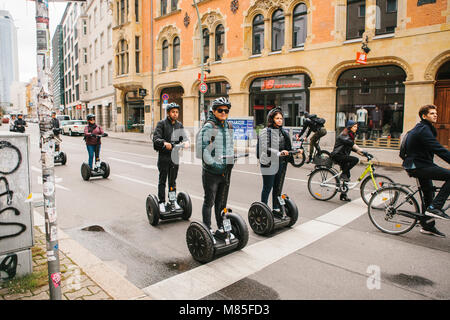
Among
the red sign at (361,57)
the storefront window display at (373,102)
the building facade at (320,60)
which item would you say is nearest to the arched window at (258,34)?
the building facade at (320,60)

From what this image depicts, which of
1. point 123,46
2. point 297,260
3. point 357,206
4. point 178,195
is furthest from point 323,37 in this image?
point 123,46

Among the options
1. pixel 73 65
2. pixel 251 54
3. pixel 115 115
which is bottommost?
pixel 115 115

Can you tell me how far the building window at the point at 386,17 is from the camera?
1567cm

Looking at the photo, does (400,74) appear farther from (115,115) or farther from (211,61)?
(115,115)

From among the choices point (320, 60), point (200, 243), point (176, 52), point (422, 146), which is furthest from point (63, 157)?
point (176, 52)

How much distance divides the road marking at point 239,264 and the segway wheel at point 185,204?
5.26 feet

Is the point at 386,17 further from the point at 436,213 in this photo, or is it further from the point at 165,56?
the point at 165,56

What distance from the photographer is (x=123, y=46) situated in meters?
31.1

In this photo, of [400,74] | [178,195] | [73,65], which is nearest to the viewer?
[178,195]

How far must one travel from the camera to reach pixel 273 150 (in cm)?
515

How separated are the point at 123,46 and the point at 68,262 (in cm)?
3067

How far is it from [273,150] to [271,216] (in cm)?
101

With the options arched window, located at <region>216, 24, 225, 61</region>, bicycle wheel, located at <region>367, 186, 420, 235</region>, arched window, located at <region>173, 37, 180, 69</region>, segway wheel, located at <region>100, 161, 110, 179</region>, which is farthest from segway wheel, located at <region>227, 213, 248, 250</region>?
arched window, located at <region>173, 37, 180, 69</region>
